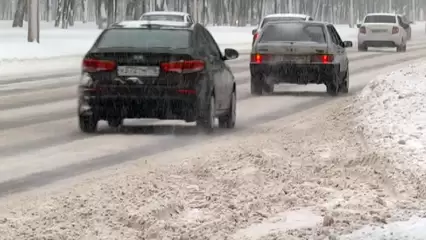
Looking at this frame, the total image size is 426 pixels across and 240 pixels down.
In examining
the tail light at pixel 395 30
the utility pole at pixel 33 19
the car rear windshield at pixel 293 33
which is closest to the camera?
the car rear windshield at pixel 293 33

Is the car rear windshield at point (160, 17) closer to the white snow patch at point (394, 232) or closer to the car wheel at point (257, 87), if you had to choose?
the car wheel at point (257, 87)

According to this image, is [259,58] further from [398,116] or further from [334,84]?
[398,116]

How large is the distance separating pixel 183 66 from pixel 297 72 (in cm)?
795

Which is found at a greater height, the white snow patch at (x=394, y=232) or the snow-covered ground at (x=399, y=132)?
the snow-covered ground at (x=399, y=132)

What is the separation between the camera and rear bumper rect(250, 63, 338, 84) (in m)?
21.2

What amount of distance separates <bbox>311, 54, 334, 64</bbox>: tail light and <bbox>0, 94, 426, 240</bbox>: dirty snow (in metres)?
9.76

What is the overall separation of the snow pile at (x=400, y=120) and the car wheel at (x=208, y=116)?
71.2 inches

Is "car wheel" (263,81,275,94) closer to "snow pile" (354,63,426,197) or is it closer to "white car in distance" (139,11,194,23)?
"snow pile" (354,63,426,197)

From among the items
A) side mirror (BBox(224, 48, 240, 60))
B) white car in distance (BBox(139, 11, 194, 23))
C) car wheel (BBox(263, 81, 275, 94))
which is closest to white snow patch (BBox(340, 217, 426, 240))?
side mirror (BBox(224, 48, 240, 60))

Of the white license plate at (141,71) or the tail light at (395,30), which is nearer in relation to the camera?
the white license plate at (141,71)

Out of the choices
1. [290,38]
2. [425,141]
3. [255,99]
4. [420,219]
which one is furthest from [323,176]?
[290,38]

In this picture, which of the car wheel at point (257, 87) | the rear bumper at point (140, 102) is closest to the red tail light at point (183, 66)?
the rear bumper at point (140, 102)

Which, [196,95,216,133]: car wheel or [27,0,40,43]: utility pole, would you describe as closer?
[196,95,216,133]: car wheel

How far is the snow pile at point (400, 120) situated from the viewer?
31.7 feet
